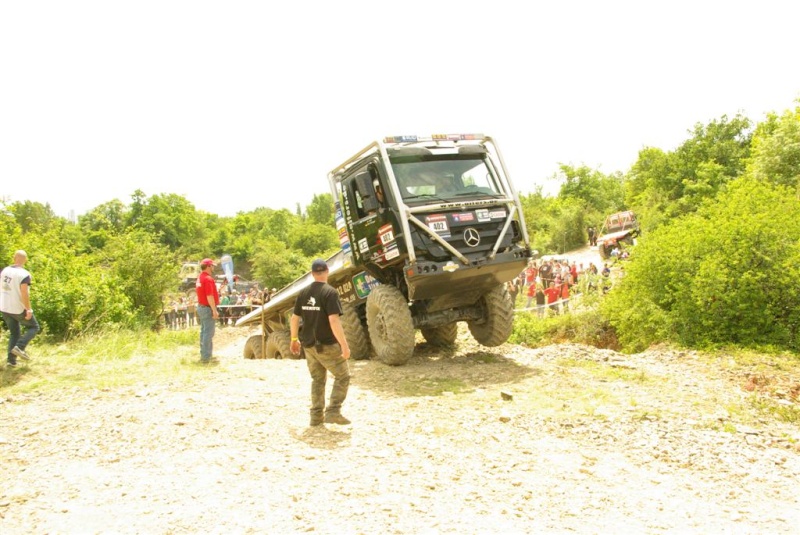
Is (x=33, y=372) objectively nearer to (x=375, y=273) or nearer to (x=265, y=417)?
(x=265, y=417)

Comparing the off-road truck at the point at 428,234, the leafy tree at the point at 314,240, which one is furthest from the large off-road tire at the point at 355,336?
the leafy tree at the point at 314,240

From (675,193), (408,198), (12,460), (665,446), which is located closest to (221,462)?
(12,460)

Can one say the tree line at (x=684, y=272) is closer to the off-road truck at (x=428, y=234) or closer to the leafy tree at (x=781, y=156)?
the leafy tree at (x=781, y=156)

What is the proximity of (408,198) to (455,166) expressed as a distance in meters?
1.08

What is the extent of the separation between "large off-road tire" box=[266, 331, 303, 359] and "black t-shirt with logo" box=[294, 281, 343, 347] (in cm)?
668

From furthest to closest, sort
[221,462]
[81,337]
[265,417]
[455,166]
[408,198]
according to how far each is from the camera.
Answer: [81,337], [455,166], [408,198], [265,417], [221,462]

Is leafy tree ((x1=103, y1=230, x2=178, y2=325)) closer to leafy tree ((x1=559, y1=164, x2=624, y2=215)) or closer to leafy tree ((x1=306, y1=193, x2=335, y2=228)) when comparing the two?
leafy tree ((x1=559, y1=164, x2=624, y2=215))

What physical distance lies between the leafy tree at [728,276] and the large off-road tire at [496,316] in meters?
3.14

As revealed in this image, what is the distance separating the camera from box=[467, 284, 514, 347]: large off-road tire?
959cm

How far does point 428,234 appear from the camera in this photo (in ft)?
28.1

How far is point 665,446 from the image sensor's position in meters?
5.64

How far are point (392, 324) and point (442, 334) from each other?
2.46 m

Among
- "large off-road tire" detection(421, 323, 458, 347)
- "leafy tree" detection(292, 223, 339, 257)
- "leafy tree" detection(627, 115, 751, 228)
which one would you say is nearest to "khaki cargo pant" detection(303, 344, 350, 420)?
"large off-road tire" detection(421, 323, 458, 347)

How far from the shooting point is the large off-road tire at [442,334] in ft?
36.0
